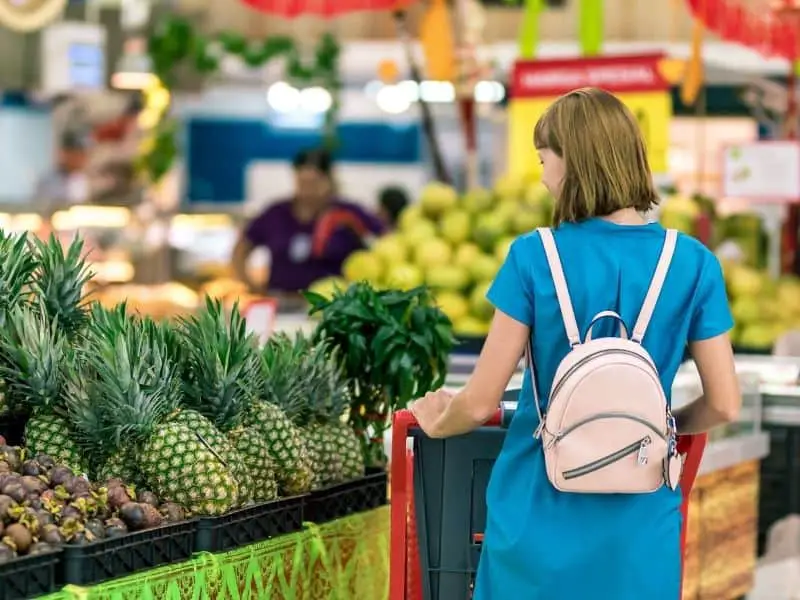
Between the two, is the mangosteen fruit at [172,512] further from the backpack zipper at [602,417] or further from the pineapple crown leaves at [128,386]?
the backpack zipper at [602,417]

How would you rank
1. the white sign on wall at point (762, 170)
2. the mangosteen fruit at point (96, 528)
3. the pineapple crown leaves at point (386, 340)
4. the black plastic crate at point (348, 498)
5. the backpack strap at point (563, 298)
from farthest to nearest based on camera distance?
the white sign on wall at point (762, 170) < the pineapple crown leaves at point (386, 340) < the black plastic crate at point (348, 498) < the mangosteen fruit at point (96, 528) < the backpack strap at point (563, 298)

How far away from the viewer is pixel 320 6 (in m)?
7.46

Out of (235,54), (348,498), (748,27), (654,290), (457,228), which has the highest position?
(748,27)

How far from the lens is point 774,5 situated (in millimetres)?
8836

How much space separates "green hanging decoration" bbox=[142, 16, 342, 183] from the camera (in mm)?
10234

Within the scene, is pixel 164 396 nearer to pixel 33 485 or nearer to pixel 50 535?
pixel 33 485

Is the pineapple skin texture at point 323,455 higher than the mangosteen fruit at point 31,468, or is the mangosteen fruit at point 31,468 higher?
the mangosteen fruit at point 31,468

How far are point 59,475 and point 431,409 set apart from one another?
83 cm

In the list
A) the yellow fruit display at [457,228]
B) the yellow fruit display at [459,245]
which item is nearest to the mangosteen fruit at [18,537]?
the yellow fruit display at [459,245]

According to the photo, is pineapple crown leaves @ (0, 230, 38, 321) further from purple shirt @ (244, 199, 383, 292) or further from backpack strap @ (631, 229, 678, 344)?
purple shirt @ (244, 199, 383, 292)

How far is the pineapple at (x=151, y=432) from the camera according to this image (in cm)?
363

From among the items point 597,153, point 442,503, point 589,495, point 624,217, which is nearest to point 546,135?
point 597,153

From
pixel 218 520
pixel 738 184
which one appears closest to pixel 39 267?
pixel 218 520

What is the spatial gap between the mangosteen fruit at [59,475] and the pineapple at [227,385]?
461 millimetres
